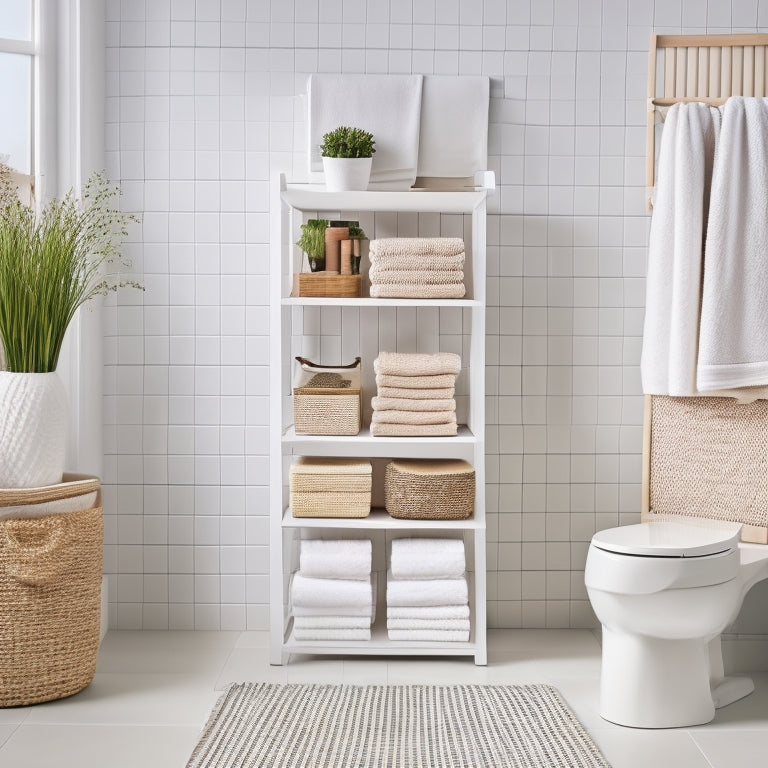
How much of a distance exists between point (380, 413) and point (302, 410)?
0.23 m

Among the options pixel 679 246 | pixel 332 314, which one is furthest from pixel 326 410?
pixel 679 246

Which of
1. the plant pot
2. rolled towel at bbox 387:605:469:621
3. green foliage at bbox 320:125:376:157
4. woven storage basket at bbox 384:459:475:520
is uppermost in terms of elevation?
green foliage at bbox 320:125:376:157

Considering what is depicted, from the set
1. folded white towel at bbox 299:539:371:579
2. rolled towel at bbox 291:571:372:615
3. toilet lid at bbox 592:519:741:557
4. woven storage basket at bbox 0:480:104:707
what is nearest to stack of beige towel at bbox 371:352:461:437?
folded white towel at bbox 299:539:371:579

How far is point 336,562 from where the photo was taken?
8.77 feet

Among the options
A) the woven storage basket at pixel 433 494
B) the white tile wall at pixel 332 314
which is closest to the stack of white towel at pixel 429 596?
the woven storage basket at pixel 433 494

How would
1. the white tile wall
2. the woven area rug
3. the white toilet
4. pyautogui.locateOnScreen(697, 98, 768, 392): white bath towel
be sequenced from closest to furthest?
the woven area rug
the white toilet
pyautogui.locateOnScreen(697, 98, 768, 392): white bath towel
the white tile wall

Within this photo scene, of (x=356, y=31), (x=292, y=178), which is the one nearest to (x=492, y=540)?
(x=292, y=178)

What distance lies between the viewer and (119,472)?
2.95 metres

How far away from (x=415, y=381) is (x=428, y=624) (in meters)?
0.71

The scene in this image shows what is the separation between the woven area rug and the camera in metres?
2.06

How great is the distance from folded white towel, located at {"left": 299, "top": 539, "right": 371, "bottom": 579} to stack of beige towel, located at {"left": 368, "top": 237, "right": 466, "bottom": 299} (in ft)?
2.49

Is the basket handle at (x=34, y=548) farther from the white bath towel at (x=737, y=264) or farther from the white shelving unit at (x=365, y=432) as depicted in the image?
the white bath towel at (x=737, y=264)

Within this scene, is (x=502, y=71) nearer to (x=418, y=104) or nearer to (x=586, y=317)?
(x=418, y=104)

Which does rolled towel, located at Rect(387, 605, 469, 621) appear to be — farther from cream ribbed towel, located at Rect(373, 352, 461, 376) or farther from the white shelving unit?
cream ribbed towel, located at Rect(373, 352, 461, 376)
